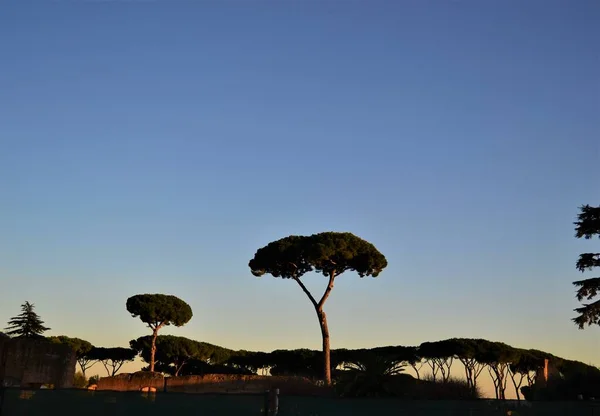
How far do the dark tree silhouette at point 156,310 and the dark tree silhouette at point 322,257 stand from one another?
397 inches

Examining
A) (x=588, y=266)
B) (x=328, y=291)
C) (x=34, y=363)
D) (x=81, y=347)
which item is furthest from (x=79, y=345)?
(x=588, y=266)

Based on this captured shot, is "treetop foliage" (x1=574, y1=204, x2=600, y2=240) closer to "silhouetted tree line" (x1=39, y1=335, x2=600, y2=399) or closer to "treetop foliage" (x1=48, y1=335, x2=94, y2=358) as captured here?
"silhouetted tree line" (x1=39, y1=335, x2=600, y2=399)

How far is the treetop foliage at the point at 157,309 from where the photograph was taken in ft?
156

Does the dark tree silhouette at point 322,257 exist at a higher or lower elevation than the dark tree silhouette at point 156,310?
higher

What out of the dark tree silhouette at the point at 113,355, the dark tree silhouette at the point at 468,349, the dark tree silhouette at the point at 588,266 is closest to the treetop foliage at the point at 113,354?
the dark tree silhouette at the point at 113,355

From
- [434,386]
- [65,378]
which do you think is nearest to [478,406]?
[434,386]

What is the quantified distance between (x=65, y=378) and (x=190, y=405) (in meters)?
16.1

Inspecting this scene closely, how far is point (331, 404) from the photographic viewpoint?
1030 centimetres

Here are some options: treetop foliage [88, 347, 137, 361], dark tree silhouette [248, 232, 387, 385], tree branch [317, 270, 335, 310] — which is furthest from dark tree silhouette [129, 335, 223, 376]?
tree branch [317, 270, 335, 310]

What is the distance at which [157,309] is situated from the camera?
47562mm

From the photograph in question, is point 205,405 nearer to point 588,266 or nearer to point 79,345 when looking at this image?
point 588,266

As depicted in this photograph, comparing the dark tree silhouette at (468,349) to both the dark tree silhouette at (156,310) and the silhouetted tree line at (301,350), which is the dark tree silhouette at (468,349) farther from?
the dark tree silhouette at (156,310)

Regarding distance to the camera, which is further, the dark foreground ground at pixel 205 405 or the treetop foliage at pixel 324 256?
the treetop foliage at pixel 324 256

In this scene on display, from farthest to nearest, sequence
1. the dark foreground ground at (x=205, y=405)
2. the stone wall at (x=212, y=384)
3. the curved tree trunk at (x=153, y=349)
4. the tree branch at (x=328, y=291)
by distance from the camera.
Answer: the curved tree trunk at (x=153, y=349), the tree branch at (x=328, y=291), the stone wall at (x=212, y=384), the dark foreground ground at (x=205, y=405)
